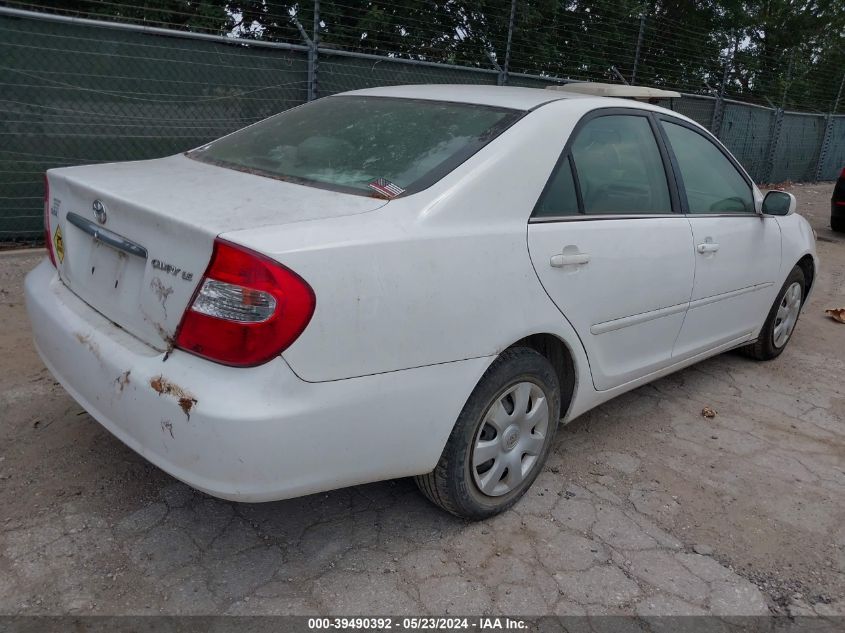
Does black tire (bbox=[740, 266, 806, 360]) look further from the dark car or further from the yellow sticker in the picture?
the dark car

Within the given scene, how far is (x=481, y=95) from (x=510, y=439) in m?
1.46

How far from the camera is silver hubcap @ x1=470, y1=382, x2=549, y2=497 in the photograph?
102 inches

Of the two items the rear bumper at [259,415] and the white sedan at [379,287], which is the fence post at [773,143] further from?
the rear bumper at [259,415]

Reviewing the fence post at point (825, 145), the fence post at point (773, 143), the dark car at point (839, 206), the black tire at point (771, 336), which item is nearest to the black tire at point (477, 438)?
the black tire at point (771, 336)

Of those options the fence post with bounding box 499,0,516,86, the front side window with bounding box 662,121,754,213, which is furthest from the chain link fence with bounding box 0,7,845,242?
the front side window with bounding box 662,121,754,213

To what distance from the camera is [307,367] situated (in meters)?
1.99

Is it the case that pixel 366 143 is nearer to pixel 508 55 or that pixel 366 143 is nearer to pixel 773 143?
pixel 508 55

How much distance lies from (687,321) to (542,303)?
1258 millimetres

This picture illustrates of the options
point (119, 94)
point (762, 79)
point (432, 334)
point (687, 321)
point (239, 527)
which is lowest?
point (239, 527)

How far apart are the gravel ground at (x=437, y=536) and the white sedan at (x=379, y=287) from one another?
0.90 ft

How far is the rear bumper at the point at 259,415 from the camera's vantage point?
196 centimetres

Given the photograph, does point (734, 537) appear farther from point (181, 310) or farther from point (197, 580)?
point (181, 310)

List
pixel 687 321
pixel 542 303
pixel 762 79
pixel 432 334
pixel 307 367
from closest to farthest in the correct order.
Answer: pixel 307 367, pixel 432 334, pixel 542 303, pixel 687 321, pixel 762 79

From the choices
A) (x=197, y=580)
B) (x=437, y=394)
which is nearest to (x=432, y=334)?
(x=437, y=394)
